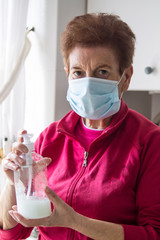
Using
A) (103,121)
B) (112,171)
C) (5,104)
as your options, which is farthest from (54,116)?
(112,171)

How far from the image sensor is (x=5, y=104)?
5.55ft

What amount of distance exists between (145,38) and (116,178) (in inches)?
34.2

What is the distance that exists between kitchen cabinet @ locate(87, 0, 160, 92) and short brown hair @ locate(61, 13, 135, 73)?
19.9 inches

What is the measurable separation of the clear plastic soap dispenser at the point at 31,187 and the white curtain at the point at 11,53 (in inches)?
28.8

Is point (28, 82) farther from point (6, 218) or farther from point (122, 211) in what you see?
point (122, 211)

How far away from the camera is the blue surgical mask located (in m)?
1.02

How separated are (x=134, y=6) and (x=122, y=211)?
1.11 meters

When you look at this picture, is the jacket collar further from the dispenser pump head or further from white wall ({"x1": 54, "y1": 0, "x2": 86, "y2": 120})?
white wall ({"x1": 54, "y1": 0, "x2": 86, "y2": 120})

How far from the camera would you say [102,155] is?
1.04 meters

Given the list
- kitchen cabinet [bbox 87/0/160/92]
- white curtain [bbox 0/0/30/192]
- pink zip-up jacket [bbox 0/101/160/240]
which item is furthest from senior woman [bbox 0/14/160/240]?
white curtain [bbox 0/0/30/192]

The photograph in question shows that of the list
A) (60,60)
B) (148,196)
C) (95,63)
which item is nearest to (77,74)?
(95,63)

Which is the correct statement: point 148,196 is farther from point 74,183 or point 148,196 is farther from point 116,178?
point 74,183

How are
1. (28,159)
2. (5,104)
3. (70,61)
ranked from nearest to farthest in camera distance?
1. (28,159)
2. (70,61)
3. (5,104)

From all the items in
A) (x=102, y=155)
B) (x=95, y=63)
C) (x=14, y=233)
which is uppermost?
(x=95, y=63)
